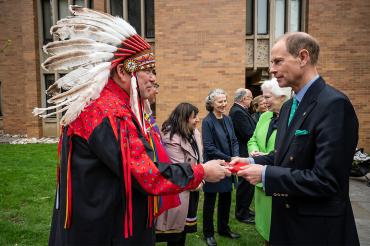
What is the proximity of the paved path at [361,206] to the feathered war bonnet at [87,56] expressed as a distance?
4391mm

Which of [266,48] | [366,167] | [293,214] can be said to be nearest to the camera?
[293,214]

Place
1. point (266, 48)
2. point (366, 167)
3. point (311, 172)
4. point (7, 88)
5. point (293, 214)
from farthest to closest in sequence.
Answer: point (7, 88), point (266, 48), point (366, 167), point (293, 214), point (311, 172)

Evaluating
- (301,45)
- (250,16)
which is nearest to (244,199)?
(301,45)

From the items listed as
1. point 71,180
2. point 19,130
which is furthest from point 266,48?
point 19,130

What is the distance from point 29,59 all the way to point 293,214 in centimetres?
1605

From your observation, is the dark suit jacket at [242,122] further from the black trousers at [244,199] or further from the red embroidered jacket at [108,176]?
the red embroidered jacket at [108,176]

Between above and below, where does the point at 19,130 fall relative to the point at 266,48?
below

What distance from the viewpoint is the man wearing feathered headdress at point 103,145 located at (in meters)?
1.99

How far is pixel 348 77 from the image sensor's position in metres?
11.9

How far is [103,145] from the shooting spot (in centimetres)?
194

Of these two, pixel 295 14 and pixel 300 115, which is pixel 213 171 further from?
pixel 295 14

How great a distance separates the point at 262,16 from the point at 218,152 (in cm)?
1006

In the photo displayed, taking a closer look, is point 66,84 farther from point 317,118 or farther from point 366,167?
point 366,167

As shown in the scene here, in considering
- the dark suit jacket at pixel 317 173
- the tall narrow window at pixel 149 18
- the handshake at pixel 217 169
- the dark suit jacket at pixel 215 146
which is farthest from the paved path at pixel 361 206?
the tall narrow window at pixel 149 18
